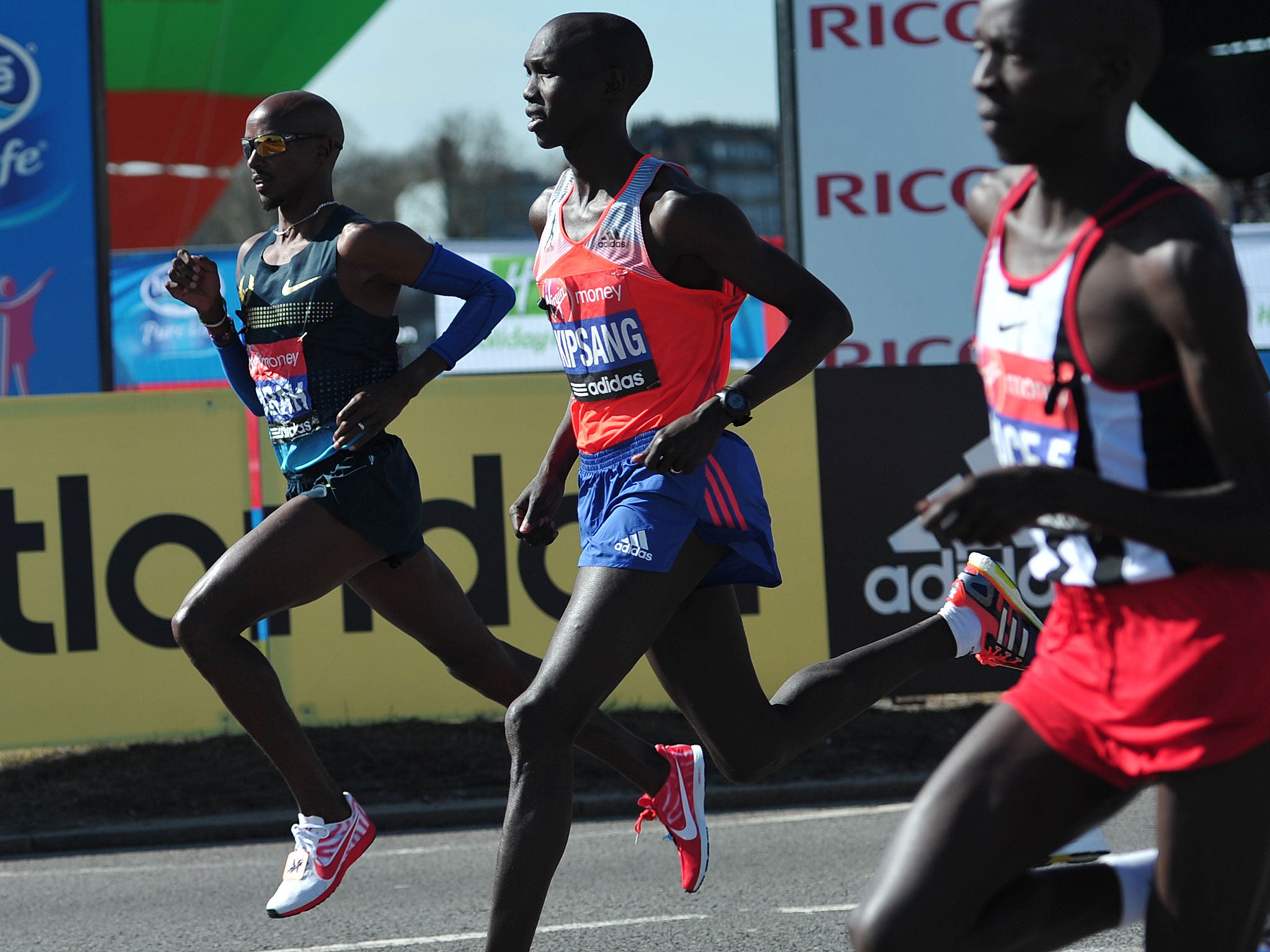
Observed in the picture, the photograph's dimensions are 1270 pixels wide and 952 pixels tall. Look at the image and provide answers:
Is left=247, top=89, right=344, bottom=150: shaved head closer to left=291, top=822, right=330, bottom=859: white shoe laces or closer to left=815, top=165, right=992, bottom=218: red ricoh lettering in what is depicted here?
left=291, top=822, right=330, bottom=859: white shoe laces

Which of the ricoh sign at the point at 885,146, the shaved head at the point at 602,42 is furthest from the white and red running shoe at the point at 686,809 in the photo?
the ricoh sign at the point at 885,146

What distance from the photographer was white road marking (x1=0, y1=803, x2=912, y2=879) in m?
6.33

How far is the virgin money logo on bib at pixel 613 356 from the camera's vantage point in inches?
153

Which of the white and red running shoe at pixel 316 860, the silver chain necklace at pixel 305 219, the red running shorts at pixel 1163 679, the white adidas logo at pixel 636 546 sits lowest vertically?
the white and red running shoe at pixel 316 860

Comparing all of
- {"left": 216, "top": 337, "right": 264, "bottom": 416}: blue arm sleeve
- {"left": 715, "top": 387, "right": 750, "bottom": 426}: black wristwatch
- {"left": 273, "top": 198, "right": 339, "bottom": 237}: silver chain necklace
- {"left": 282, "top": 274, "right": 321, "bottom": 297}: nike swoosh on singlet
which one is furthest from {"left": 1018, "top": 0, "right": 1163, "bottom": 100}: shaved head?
{"left": 216, "top": 337, "right": 264, "bottom": 416}: blue arm sleeve

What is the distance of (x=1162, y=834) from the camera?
2.37 metres

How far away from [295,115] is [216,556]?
11.4 feet

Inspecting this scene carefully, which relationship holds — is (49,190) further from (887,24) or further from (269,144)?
(269,144)

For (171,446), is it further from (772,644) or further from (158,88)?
(158,88)

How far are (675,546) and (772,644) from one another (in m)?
4.33

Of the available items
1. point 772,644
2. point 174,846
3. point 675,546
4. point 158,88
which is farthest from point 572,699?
point 158,88

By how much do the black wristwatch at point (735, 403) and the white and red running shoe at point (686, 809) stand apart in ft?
3.67

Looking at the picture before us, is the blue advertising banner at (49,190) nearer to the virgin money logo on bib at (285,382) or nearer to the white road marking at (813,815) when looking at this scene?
A: the white road marking at (813,815)

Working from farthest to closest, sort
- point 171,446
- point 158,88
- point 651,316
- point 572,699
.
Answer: point 158,88 < point 171,446 < point 651,316 < point 572,699
